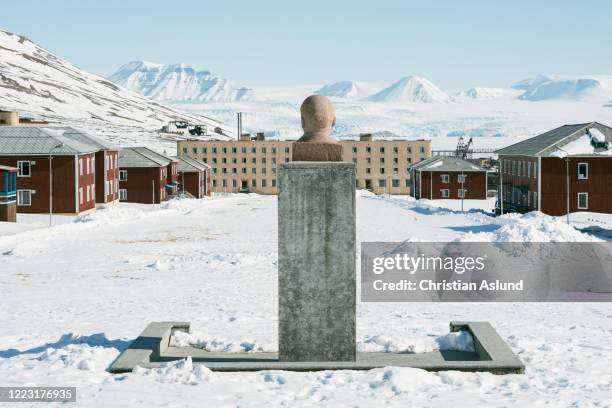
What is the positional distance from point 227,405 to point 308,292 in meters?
2.73

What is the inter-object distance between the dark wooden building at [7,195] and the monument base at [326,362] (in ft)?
139

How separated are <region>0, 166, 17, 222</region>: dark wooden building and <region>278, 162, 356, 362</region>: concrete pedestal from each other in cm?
4590

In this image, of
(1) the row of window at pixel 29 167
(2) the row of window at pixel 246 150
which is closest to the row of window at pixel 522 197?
(1) the row of window at pixel 29 167

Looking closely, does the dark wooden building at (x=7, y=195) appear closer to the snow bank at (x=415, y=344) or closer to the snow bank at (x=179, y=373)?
the snow bank at (x=415, y=344)

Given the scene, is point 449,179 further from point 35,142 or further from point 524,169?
point 35,142

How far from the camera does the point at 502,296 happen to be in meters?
25.2

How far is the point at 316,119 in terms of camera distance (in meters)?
14.4

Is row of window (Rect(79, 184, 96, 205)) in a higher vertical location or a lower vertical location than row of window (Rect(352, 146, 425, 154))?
lower

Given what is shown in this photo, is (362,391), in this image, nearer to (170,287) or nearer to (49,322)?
(49,322)

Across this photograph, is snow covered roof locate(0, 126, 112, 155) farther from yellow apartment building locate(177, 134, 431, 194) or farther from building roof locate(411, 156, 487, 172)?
yellow apartment building locate(177, 134, 431, 194)
